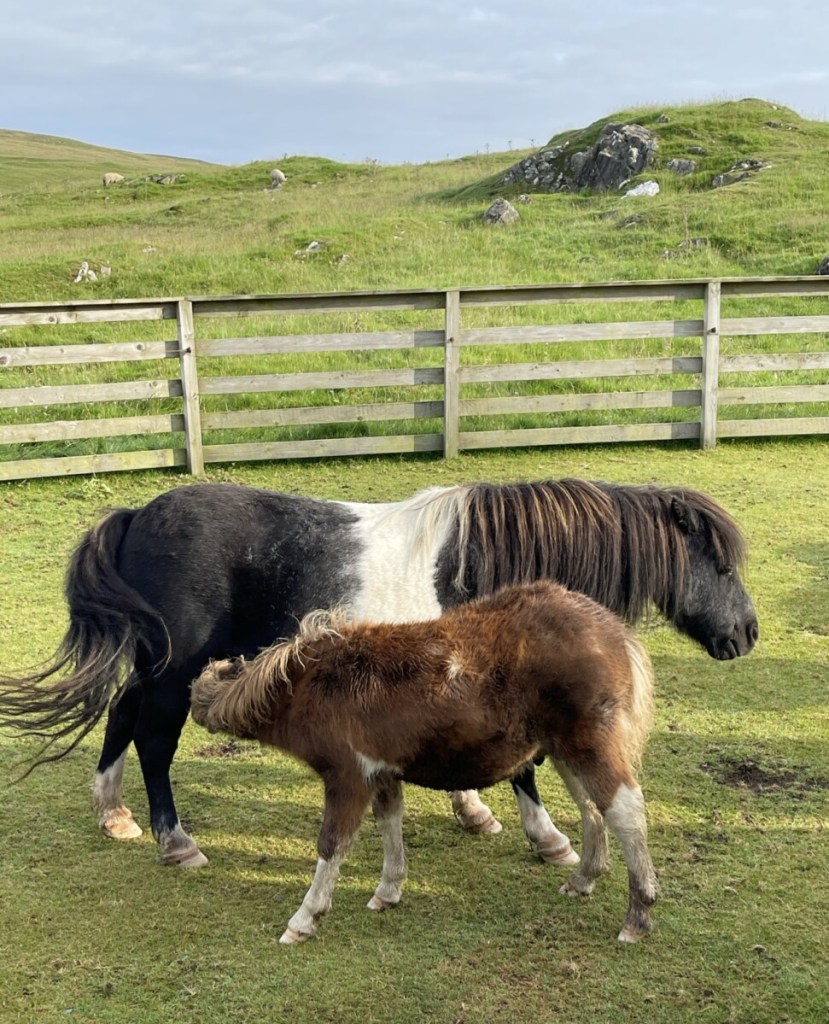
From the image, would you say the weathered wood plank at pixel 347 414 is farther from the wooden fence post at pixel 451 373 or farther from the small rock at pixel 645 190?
the small rock at pixel 645 190

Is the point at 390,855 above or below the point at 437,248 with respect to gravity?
below

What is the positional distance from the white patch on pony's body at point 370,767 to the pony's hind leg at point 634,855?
72cm

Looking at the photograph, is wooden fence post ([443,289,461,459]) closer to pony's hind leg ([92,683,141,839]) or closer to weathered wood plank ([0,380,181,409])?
weathered wood plank ([0,380,181,409])

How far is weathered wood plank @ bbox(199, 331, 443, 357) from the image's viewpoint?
29.7ft

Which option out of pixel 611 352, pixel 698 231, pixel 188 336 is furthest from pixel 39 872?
pixel 698 231

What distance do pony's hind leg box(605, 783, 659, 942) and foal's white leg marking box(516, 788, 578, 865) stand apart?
0.46 meters

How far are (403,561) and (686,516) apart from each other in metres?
1.16

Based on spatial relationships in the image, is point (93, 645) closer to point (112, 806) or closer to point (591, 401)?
point (112, 806)

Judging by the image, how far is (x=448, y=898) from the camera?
3361mm

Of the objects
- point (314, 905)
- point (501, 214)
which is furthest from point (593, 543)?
point (501, 214)

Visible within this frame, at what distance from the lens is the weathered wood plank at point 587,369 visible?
30.9 feet

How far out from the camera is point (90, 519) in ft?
25.7

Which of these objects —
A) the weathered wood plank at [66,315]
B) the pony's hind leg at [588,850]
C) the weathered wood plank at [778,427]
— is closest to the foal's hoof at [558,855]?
the pony's hind leg at [588,850]

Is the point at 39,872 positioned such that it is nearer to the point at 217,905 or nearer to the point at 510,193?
the point at 217,905
